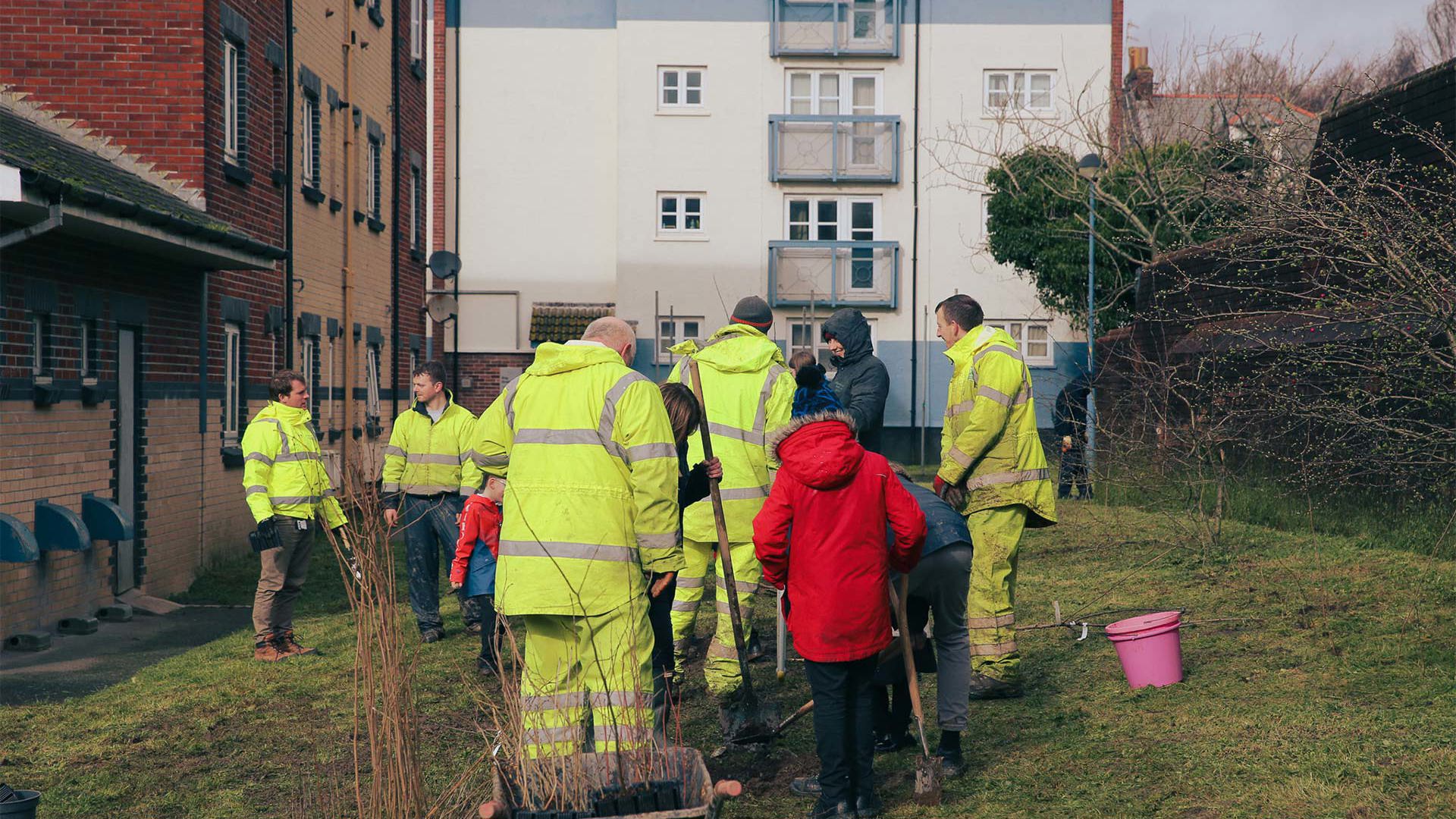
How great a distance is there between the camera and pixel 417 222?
82.6 feet

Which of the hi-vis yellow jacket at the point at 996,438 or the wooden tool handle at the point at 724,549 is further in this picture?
the hi-vis yellow jacket at the point at 996,438

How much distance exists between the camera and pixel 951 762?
597 centimetres

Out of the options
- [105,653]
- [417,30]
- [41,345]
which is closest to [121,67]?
[41,345]

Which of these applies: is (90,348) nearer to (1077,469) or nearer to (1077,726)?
(1077,726)

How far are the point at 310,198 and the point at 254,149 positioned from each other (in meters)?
2.54

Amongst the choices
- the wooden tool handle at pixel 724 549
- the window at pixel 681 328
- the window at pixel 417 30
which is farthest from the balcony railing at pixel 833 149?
the wooden tool handle at pixel 724 549

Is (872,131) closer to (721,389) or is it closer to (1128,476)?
(1128,476)

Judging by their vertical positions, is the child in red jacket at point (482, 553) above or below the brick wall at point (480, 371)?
below

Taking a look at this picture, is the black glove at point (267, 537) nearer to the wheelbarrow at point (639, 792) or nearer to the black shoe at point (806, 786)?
the black shoe at point (806, 786)

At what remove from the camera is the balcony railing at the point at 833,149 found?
3503cm

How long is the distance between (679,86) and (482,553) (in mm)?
27780

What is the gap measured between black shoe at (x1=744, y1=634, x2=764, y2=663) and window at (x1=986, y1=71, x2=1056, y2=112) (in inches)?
1115

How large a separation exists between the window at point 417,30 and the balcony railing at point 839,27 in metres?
11.8

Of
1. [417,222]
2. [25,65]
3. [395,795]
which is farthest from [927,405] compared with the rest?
[395,795]
